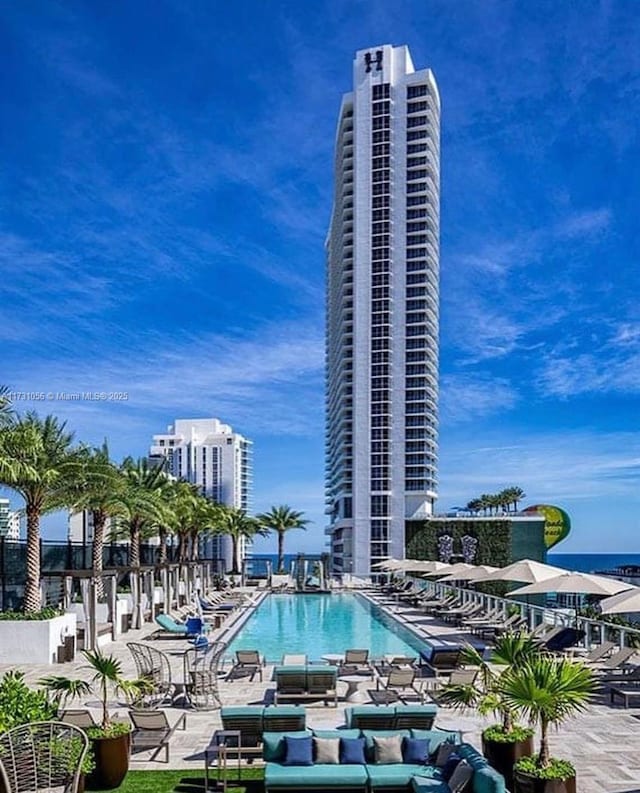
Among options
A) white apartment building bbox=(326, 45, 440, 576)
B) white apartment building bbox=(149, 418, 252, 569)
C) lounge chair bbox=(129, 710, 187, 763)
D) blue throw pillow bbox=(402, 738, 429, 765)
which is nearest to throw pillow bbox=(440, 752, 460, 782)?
blue throw pillow bbox=(402, 738, 429, 765)

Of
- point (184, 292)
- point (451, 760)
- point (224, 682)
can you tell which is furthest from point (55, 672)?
point (184, 292)

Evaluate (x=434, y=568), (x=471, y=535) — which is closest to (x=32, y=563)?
(x=434, y=568)

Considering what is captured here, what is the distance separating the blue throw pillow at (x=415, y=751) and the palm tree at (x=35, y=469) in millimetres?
12069

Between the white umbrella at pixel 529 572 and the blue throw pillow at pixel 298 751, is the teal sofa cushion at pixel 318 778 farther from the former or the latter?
the white umbrella at pixel 529 572

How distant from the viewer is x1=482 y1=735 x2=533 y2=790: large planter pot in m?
9.24

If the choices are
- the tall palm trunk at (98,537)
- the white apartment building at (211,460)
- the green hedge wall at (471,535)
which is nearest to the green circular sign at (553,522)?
the green hedge wall at (471,535)

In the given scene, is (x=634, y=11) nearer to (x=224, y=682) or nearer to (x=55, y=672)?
(x=224, y=682)

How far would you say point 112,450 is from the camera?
28141 millimetres

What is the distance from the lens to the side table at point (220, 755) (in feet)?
31.5

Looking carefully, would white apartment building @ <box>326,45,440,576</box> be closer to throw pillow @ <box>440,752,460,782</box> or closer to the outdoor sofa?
the outdoor sofa

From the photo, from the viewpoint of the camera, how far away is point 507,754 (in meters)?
9.26

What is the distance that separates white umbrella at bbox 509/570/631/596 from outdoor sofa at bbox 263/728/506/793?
983 cm

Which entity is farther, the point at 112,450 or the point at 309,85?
the point at 112,450

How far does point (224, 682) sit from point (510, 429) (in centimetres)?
6365
